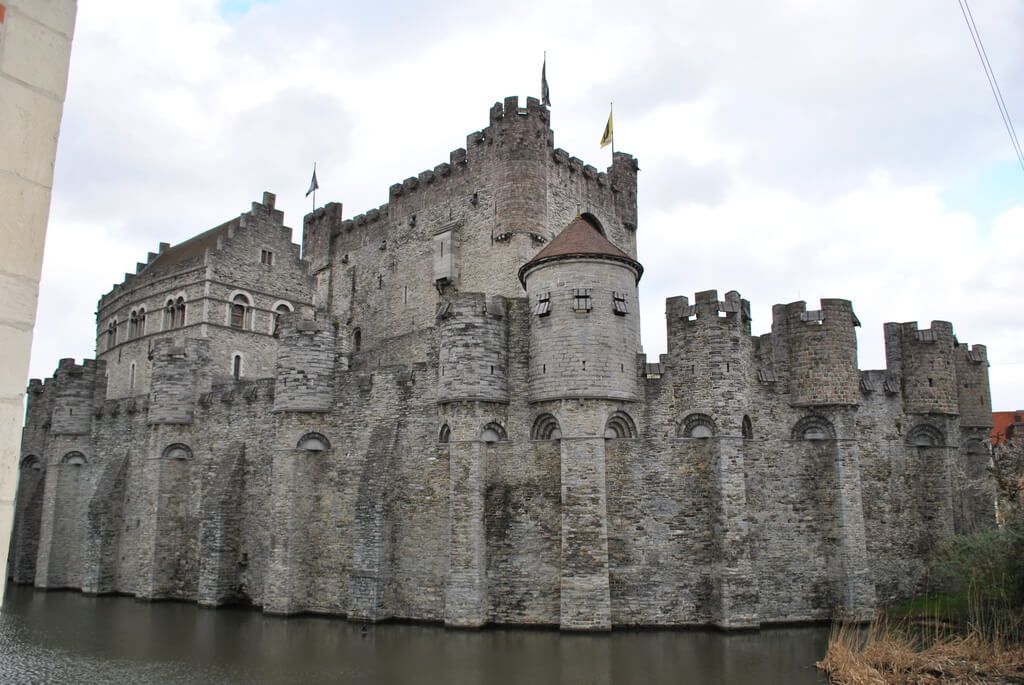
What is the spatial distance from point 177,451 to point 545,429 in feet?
48.0

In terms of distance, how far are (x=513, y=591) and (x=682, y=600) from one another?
14.3 feet

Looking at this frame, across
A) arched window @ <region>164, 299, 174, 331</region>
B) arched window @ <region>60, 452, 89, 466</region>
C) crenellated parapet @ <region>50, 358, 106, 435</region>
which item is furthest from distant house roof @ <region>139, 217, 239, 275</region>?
arched window @ <region>60, 452, 89, 466</region>

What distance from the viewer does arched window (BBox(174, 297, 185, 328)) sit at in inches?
1451

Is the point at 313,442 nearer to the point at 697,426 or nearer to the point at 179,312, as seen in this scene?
the point at 697,426

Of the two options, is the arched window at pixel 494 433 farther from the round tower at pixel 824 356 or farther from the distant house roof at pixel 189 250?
the distant house roof at pixel 189 250

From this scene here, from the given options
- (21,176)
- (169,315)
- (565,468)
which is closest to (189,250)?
(169,315)

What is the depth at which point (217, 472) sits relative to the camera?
2767 cm

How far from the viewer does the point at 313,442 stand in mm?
25406

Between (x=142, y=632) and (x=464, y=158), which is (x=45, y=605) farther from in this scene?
(x=464, y=158)

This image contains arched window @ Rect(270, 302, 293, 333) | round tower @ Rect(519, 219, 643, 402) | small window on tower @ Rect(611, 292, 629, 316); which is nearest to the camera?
round tower @ Rect(519, 219, 643, 402)

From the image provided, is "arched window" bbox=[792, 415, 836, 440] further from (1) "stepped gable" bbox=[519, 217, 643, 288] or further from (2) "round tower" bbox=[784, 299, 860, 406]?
(1) "stepped gable" bbox=[519, 217, 643, 288]

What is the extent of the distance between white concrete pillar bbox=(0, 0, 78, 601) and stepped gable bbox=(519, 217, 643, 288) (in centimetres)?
1912

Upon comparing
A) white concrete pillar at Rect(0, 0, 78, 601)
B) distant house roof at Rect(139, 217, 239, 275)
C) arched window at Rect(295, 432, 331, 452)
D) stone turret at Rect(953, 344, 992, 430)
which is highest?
distant house roof at Rect(139, 217, 239, 275)

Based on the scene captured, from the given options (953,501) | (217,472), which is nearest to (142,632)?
(217,472)
